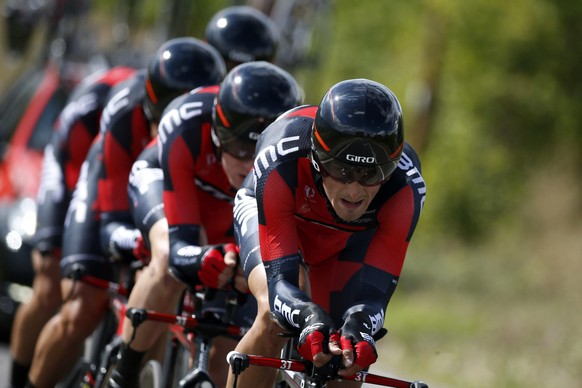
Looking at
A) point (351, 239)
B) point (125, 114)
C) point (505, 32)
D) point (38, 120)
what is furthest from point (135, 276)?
point (505, 32)

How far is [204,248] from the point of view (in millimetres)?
6371

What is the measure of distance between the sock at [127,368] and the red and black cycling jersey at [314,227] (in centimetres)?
125

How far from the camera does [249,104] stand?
6.59 m

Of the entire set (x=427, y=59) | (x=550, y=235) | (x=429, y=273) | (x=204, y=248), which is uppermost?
(x=427, y=59)

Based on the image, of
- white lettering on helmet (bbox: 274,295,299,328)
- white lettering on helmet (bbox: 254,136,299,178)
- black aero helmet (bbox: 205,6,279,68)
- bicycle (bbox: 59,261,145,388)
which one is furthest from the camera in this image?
black aero helmet (bbox: 205,6,279,68)

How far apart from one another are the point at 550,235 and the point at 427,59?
14.9ft

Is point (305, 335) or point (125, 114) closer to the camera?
point (305, 335)

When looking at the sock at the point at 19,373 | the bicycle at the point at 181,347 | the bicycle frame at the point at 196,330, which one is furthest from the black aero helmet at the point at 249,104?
the sock at the point at 19,373

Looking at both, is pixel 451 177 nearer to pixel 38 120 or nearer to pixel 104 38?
pixel 104 38

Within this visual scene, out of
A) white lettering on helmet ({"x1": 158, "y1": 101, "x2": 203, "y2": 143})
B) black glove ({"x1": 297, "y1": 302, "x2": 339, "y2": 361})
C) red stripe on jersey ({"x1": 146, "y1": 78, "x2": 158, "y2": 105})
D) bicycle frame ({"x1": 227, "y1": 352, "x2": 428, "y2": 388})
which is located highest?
red stripe on jersey ({"x1": 146, "y1": 78, "x2": 158, "y2": 105})

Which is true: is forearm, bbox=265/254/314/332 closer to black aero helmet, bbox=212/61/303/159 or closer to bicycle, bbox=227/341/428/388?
bicycle, bbox=227/341/428/388

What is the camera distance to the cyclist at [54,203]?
29.3ft

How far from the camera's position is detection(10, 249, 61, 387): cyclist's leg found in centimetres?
891

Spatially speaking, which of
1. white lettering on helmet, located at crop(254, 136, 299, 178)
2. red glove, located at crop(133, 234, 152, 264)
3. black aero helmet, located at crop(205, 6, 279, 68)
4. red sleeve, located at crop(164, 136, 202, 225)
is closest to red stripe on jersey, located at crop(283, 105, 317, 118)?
white lettering on helmet, located at crop(254, 136, 299, 178)
